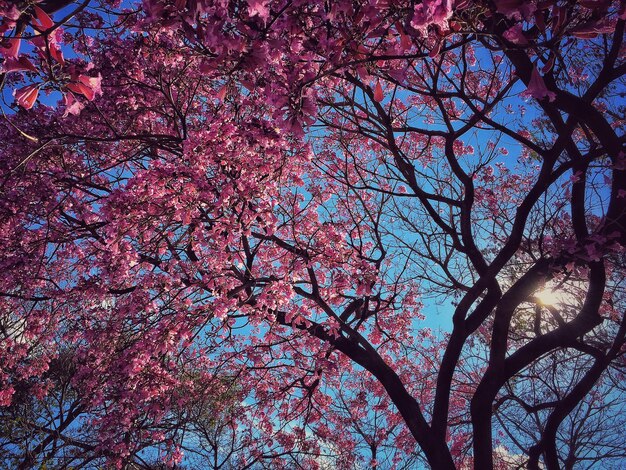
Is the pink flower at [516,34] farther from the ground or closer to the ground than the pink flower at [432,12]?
farther from the ground

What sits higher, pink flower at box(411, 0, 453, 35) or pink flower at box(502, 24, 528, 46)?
pink flower at box(502, 24, 528, 46)

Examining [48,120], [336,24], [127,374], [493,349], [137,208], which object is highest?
[48,120]

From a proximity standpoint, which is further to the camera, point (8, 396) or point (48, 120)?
point (8, 396)

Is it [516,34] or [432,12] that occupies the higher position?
[516,34]

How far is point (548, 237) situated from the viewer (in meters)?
7.21

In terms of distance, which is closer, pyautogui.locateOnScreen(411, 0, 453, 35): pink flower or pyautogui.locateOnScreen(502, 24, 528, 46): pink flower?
pyautogui.locateOnScreen(411, 0, 453, 35): pink flower

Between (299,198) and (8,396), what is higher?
(299,198)

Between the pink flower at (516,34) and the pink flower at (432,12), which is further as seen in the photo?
→ the pink flower at (516,34)

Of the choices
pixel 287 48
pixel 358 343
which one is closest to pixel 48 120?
pixel 287 48

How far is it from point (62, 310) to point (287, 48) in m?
6.27

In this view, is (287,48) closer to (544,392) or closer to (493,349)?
(493,349)

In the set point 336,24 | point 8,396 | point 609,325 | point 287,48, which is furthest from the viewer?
point 8,396

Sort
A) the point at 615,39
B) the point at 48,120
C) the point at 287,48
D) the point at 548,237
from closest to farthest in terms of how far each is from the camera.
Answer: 1. the point at 287,48
2. the point at 615,39
3. the point at 48,120
4. the point at 548,237

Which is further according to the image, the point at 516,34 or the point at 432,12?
the point at 516,34
